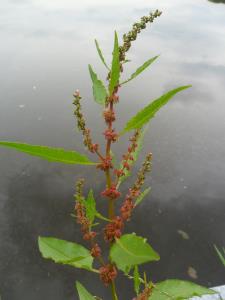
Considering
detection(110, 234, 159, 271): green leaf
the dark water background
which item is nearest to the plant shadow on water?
the dark water background

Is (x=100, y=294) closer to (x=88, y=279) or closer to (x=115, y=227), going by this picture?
(x=88, y=279)

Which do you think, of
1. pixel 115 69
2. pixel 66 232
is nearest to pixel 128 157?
pixel 115 69

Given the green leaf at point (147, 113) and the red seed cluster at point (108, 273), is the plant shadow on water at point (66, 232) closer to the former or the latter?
the red seed cluster at point (108, 273)

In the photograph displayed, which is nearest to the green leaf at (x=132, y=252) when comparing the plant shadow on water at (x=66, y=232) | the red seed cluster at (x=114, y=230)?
the red seed cluster at (x=114, y=230)

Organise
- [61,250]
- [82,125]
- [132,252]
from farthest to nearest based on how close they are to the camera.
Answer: [61,250] < [82,125] < [132,252]

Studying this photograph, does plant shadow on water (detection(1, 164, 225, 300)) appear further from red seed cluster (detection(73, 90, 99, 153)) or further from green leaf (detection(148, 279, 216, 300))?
red seed cluster (detection(73, 90, 99, 153))

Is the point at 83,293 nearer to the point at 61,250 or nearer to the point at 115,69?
the point at 61,250

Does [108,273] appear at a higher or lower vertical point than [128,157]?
lower
